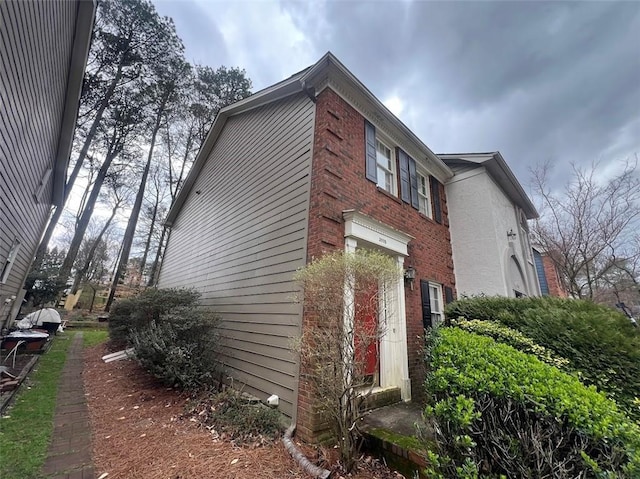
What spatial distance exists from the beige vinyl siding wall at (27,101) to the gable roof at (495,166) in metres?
9.50

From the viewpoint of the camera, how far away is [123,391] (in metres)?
5.57

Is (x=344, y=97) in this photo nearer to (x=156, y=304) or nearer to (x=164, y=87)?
(x=156, y=304)

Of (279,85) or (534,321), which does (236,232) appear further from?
(534,321)

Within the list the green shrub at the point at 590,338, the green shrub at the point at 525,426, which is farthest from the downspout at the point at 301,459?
the green shrub at the point at 590,338

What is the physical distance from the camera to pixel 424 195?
318 inches

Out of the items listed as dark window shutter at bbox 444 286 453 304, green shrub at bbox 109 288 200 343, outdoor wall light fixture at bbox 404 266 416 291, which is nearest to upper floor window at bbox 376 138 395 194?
outdoor wall light fixture at bbox 404 266 416 291

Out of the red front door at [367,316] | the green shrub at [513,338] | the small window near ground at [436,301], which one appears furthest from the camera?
the small window near ground at [436,301]

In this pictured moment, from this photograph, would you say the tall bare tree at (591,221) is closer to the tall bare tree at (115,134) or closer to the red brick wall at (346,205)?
the red brick wall at (346,205)

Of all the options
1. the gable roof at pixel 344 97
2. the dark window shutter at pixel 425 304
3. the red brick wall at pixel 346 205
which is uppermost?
the gable roof at pixel 344 97

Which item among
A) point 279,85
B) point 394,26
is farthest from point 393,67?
point 279,85

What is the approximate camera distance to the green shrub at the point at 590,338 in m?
2.87

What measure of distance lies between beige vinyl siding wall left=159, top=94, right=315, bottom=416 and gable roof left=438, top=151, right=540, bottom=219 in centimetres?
562

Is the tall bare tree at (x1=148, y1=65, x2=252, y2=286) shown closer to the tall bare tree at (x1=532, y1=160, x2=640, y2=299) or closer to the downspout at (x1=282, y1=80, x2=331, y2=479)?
the downspout at (x1=282, y1=80, x2=331, y2=479)

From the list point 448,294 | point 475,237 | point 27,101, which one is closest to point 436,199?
point 475,237
